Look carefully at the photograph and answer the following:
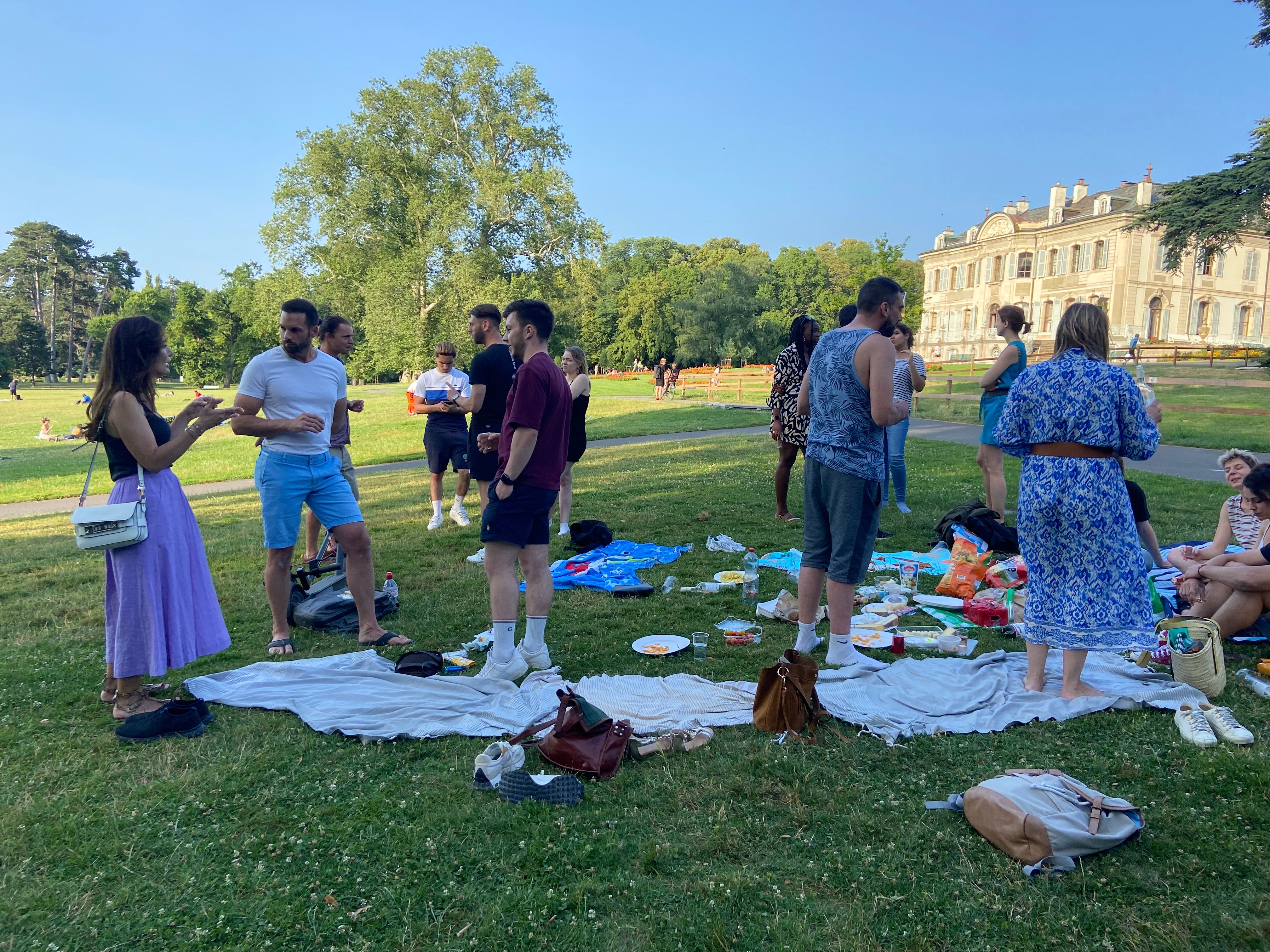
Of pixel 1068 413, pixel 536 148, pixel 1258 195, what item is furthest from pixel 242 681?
pixel 536 148

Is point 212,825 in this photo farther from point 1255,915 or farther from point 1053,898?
point 1255,915

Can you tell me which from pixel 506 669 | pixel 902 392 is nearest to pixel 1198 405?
pixel 902 392

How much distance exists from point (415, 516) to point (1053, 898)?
8281mm

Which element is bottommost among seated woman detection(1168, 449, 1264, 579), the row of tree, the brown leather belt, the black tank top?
seated woman detection(1168, 449, 1264, 579)

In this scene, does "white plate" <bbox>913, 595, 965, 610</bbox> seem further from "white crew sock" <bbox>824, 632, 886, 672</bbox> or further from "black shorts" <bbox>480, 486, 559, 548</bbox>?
"black shorts" <bbox>480, 486, 559, 548</bbox>

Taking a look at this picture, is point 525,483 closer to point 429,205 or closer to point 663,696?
point 663,696

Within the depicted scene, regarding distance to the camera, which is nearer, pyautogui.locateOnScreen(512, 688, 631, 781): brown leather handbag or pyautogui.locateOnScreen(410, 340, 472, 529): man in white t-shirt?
pyautogui.locateOnScreen(512, 688, 631, 781): brown leather handbag

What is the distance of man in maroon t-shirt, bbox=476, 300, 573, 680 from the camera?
4.42 meters

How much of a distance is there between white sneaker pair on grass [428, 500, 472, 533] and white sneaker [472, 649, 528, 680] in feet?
14.3

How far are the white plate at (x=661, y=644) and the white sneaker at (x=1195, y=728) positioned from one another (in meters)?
2.67

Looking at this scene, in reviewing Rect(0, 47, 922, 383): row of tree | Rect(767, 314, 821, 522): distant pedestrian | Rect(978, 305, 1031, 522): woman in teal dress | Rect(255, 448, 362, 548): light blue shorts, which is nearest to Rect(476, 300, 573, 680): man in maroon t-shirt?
Rect(255, 448, 362, 548): light blue shorts

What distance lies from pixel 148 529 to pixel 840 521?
372 cm

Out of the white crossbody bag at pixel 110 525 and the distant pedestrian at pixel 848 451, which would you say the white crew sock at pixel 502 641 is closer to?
the distant pedestrian at pixel 848 451

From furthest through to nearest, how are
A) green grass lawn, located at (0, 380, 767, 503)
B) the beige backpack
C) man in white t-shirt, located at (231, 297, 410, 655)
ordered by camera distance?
green grass lawn, located at (0, 380, 767, 503), man in white t-shirt, located at (231, 297, 410, 655), the beige backpack
